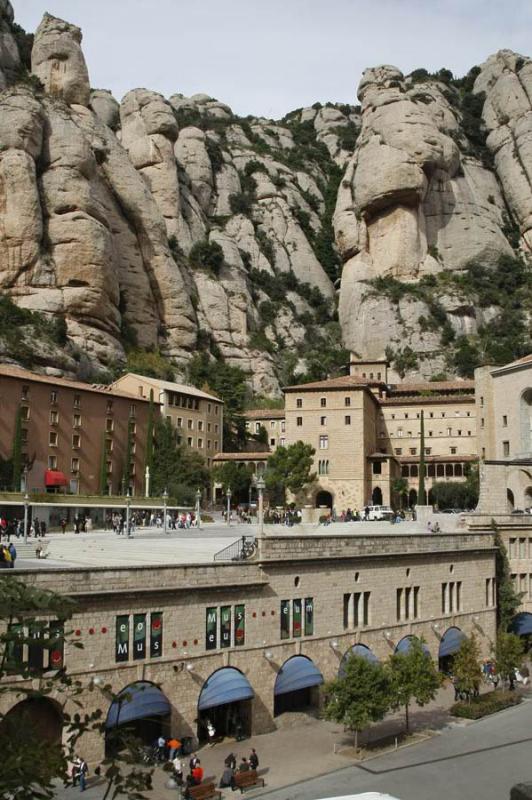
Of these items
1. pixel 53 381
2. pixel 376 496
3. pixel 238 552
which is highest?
pixel 53 381

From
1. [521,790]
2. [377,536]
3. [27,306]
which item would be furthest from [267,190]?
[521,790]

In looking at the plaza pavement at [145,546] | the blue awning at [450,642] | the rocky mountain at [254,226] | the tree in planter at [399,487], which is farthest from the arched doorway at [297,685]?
the tree in planter at [399,487]

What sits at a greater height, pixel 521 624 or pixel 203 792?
pixel 521 624

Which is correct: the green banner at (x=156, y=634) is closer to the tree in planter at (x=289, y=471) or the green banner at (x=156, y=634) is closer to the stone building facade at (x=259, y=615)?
the stone building facade at (x=259, y=615)

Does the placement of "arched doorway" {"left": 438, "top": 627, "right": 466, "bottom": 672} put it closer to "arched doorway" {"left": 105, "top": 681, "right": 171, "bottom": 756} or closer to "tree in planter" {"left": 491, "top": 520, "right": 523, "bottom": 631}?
"tree in planter" {"left": 491, "top": 520, "right": 523, "bottom": 631}

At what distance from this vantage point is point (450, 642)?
3325 centimetres

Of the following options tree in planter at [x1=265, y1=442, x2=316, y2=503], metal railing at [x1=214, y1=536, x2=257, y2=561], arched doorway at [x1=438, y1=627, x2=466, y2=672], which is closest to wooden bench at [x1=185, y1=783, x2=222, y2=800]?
metal railing at [x1=214, y1=536, x2=257, y2=561]

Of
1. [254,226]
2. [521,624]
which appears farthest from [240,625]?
[254,226]

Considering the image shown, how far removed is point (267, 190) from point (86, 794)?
115 meters

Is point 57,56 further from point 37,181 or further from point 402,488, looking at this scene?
point 402,488

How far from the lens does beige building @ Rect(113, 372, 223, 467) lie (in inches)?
2896

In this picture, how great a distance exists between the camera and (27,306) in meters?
76.2

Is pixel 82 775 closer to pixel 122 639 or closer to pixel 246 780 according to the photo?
pixel 122 639

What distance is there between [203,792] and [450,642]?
16.5 meters
